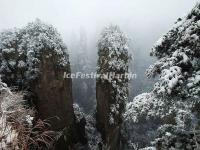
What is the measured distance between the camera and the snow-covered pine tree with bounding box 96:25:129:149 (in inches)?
707

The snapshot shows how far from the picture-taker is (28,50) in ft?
58.3

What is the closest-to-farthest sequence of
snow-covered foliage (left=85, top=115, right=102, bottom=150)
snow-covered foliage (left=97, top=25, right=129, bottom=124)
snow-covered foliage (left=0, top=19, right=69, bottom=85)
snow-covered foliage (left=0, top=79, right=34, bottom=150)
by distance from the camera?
snow-covered foliage (left=0, top=79, right=34, bottom=150) → snow-covered foliage (left=0, top=19, right=69, bottom=85) → snow-covered foliage (left=97, top=25, right=129, bottom=124) → snow-covered foliage (left=85, top=115, right=102, bottom=150)

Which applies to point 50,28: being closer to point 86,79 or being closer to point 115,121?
point 115,121

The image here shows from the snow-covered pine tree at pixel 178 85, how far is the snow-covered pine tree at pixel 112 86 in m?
11.9

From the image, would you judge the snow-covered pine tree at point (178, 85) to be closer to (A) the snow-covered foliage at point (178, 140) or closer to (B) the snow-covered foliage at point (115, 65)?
(A) the snow-covered foliage at point (178, 140)

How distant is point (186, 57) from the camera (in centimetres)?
522

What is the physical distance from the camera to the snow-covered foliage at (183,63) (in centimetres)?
510

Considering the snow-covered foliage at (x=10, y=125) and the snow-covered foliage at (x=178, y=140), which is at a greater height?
the snow-covered foliage at (x=10, y=125)

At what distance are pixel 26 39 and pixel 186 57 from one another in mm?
14020

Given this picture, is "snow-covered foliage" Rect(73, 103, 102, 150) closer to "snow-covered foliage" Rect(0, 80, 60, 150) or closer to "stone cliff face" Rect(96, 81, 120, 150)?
"stone cliff face" Rect(96, 81, 120, 150)

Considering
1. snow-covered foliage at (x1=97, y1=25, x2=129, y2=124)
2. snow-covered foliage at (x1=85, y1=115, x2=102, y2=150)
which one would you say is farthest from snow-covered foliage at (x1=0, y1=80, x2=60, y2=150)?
snow-covered foliage at (x1=85, y1=115, x2=102, y2=150)

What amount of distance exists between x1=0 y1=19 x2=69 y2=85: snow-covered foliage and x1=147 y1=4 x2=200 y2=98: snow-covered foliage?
1273 cm

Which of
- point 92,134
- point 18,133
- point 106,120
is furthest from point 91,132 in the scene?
point 18,133

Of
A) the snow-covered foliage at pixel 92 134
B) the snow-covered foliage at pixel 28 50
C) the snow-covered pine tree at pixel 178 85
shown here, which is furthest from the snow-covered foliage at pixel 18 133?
the snow-covered foliage at pixel 92 134
